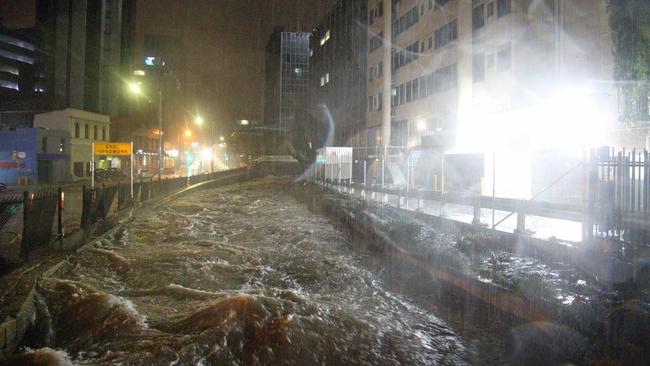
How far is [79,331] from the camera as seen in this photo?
658 cm

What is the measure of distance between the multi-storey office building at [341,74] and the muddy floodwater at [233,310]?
147 ft

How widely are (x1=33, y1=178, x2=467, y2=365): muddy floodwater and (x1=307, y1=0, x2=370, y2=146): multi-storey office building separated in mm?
44787

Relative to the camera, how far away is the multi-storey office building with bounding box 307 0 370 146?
56719 mm

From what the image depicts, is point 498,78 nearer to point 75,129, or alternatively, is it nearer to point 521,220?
point 521,220

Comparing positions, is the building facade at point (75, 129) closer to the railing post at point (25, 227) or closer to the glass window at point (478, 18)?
the glass window at point (478, 18)


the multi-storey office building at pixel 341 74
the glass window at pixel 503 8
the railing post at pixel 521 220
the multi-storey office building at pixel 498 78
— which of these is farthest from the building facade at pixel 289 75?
the railing post at pixel 521 220

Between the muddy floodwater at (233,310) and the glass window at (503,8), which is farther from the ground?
the glass window at (503,8)

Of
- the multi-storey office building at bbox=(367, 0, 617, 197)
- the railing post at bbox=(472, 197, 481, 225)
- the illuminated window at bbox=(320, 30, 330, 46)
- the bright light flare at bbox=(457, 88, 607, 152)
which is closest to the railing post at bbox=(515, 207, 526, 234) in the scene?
the railing post at bbox=(472, 197, 481, 225)

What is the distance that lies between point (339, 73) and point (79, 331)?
63.9m

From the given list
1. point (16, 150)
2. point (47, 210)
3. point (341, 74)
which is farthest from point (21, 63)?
point (47, 210)

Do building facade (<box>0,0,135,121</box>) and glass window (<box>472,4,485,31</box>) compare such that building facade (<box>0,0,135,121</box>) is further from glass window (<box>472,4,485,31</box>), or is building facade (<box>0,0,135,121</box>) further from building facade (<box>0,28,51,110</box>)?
glass window (<box>472,4,485,31</box>)

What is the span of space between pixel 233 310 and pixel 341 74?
203ft

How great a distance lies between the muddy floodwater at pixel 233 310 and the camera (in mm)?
5969

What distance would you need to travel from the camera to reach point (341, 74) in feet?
218
